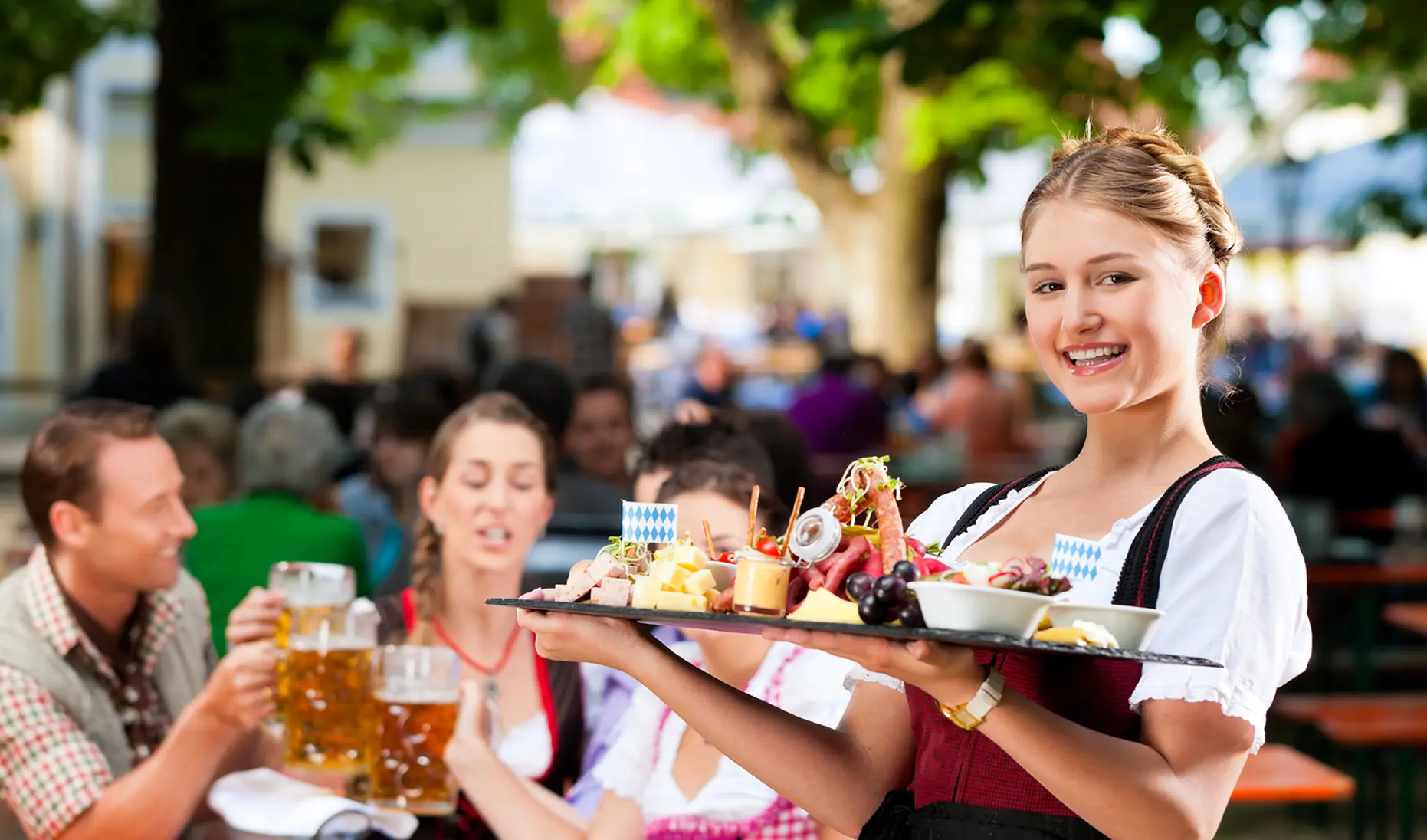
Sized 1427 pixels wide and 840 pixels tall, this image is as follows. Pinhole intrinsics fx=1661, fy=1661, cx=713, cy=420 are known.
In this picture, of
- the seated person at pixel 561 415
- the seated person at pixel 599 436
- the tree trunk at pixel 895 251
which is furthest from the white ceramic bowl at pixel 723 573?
the tree trunk at pixel 895 251

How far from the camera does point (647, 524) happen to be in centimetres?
180

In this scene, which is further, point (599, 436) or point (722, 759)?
point (599, 436)

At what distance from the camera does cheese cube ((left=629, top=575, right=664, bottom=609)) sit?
162 cm

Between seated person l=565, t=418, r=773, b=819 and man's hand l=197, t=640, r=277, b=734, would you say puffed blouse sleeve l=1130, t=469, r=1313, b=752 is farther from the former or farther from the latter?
man's hand l=197, t=640, r=277, b=734

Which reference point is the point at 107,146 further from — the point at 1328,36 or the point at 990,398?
the point at 1328,36

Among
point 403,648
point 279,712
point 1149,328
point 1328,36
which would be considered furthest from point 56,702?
point 1328,36

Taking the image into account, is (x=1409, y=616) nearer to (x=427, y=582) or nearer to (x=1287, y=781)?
(x=1287, y=781)

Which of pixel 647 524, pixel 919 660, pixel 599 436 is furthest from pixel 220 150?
pixel 919 660

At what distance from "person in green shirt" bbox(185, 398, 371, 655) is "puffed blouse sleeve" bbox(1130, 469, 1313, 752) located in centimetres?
289

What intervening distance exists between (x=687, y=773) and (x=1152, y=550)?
128 centimetres

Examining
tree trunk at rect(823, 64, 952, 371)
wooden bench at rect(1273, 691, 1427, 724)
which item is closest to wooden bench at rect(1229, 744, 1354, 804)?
wooden bench at rect(1273, 691, 1427, 724)

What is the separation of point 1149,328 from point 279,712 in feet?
5.62

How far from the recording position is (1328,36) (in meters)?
9.11

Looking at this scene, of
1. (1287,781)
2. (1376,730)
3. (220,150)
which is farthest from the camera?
(220,150)
